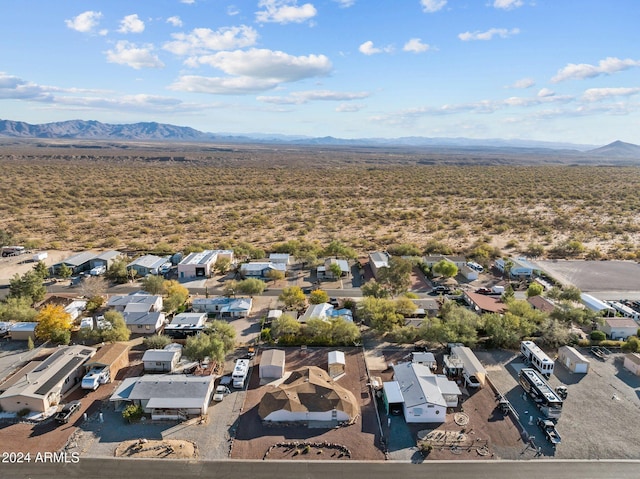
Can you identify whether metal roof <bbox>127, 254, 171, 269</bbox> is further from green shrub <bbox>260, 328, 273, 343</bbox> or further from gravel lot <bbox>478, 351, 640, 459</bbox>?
gravel lot <bbox>478, 351, 640, 459</bbox>

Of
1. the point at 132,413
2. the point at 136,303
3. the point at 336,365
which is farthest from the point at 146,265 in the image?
the point at 336,365

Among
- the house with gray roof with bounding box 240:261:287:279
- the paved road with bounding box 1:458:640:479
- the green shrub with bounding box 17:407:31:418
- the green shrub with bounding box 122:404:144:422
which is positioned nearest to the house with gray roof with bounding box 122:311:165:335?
the green shrub with bounding box 17:407:31:418

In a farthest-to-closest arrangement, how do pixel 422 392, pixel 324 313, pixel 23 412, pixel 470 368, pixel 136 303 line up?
pixel 136 303, pixel 324 313, pixel 470 368, pixel 422 392, pixel 23 412

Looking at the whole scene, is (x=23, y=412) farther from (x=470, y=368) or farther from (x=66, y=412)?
(x=470, y=368)

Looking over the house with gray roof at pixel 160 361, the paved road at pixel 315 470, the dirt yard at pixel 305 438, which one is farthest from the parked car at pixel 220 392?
the paved road at pixel 315 470

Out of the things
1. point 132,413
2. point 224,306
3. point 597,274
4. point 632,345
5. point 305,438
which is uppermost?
point 597,274

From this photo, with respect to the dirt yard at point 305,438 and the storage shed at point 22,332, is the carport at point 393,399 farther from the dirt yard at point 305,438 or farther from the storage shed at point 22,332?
→ the storage shed at point 22,332

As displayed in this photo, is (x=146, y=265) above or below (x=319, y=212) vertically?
below
